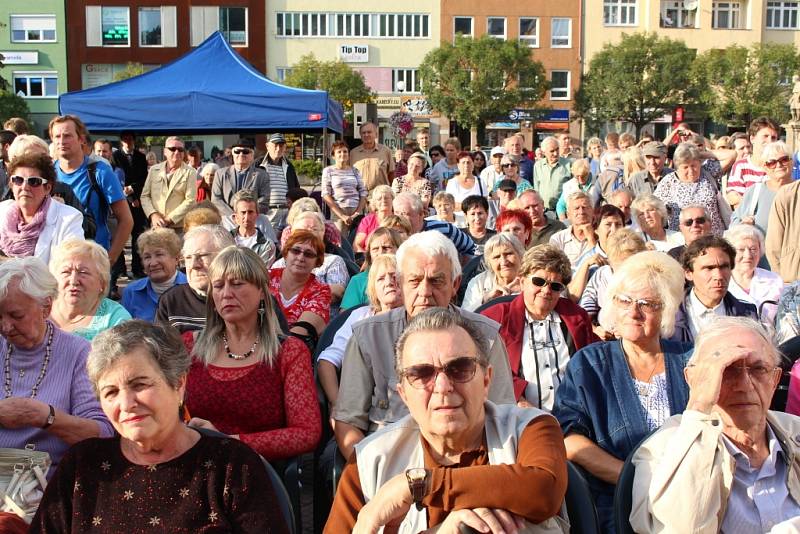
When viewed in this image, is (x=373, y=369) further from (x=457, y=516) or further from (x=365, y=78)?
(x=365, y=78)

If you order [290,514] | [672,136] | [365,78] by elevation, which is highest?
[365,78]

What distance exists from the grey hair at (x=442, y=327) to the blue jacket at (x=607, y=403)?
82 cm

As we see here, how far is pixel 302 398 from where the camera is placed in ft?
12.0

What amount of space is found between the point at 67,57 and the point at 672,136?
142ft

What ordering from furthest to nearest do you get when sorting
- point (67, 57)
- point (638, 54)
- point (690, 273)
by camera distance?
point (67, 57), point (638, 54), point (690, 273)

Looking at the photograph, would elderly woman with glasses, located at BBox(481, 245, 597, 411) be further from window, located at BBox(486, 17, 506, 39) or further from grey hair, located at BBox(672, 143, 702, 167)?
window, located at BBox(486, 17, 506, 39)

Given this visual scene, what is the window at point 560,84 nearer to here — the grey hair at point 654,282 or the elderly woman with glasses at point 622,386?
the grey hair at point 654,282

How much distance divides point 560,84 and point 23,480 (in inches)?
2027

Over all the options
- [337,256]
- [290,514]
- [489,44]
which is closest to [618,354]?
[290,514]

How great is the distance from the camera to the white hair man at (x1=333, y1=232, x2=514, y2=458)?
3.55 m

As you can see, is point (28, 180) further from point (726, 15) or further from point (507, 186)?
point (726, 15)

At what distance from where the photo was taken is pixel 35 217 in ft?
17.1

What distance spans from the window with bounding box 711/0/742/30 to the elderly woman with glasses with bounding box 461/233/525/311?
51.2m

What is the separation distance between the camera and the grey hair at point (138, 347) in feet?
9.26
